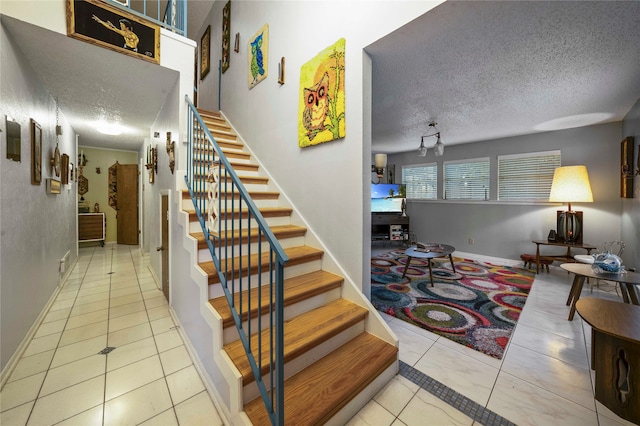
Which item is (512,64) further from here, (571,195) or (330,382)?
(330,382)

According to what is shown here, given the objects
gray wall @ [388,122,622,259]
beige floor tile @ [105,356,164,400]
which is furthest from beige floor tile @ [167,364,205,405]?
gray wall @ [388,122,622,259]

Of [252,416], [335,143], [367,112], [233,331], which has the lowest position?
[252,416]

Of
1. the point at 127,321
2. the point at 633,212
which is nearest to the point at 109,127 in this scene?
the point at 127,321

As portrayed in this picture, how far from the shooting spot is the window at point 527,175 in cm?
436

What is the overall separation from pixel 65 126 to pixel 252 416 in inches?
204

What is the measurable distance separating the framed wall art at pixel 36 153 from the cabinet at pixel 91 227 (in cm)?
453

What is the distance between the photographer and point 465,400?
5.06 ft

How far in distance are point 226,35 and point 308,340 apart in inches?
202

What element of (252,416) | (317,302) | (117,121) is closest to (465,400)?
(317,302)

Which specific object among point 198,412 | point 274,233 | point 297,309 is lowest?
point 198,412

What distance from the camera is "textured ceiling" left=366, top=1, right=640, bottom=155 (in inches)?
65.4

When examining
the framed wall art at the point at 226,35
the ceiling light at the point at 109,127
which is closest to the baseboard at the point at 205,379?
the ceiling light at the point at 109,127

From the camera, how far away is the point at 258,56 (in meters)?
3.37

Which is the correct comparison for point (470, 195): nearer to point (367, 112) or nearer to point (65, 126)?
point (367, 112)
